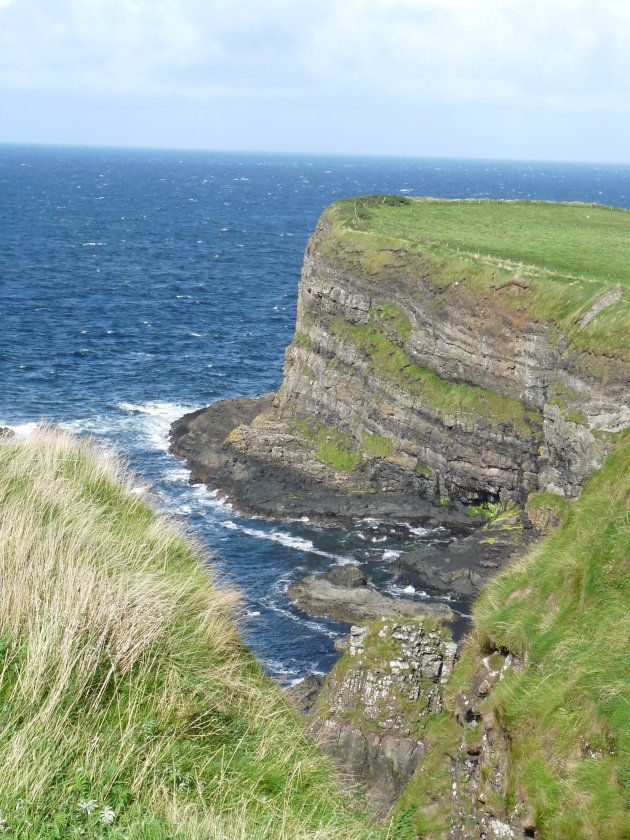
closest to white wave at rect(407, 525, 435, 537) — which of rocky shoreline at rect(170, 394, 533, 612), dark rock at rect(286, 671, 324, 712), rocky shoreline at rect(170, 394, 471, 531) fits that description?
rocky shoreline at rect(170, 394, 533, 612)

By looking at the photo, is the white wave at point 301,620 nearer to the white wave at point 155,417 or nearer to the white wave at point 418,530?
the white wave at point 418,530

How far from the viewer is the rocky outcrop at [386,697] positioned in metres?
21.0

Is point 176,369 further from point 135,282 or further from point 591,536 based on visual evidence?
point 591,536

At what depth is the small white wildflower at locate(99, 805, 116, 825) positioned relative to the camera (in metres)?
8.13

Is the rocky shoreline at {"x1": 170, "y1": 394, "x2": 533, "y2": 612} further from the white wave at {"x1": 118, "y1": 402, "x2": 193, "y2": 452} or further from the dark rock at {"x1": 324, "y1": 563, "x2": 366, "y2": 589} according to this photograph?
the white wave at {"x1": 118, "y1": 402, "x2": 193, "y2": 452}

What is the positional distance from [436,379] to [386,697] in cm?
3381

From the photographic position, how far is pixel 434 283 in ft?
180

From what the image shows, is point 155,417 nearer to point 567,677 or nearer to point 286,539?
point 286,539

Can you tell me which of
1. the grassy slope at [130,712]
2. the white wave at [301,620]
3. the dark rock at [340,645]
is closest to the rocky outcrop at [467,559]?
the white wave at [301,620]

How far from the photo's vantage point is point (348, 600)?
41844 mm

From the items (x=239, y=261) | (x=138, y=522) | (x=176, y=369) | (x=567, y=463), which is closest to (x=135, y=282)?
(x=239, y=261)

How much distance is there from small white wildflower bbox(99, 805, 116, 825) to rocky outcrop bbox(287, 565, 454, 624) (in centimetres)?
3201

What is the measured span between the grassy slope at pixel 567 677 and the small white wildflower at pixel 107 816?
5.45 metres

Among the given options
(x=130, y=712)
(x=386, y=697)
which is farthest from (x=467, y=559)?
(x=130, y=712)
